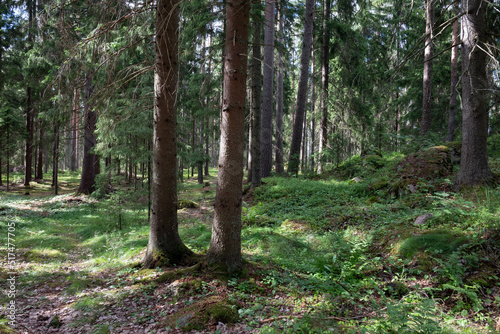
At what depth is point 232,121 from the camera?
13.2 feet

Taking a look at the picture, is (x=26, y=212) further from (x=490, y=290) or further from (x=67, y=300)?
(x=490, y=290)

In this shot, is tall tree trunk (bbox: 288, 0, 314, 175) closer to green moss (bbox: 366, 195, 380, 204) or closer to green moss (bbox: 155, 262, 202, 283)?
green moss (bbox: 366, 195, 380, 204)

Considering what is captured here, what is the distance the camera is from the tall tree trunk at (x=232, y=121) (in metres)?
4.03

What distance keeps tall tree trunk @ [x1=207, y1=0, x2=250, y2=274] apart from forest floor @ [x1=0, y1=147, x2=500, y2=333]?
995 millimetres

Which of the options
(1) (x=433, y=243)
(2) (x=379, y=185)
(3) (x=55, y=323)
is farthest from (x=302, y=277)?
(2) (x=379, y=185)

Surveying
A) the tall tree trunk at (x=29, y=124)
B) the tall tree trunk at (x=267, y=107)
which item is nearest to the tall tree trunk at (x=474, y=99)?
the tall tree trunk at (x=267, y=107)

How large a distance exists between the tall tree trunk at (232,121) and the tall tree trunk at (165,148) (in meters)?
1.24

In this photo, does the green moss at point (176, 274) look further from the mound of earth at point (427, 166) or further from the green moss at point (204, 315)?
the mound of earth at point (427, 166)

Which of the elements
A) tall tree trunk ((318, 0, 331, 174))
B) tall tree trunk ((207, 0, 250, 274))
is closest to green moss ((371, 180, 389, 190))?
tall tree trunk ((318, 0, 331, 174))

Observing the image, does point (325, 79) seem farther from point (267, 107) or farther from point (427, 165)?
point (427, 165)

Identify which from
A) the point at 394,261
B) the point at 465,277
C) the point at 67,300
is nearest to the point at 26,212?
the point at 67,300

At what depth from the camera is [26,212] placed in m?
11.4

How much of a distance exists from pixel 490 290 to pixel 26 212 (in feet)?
48.7

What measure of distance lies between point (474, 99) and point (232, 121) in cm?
592
